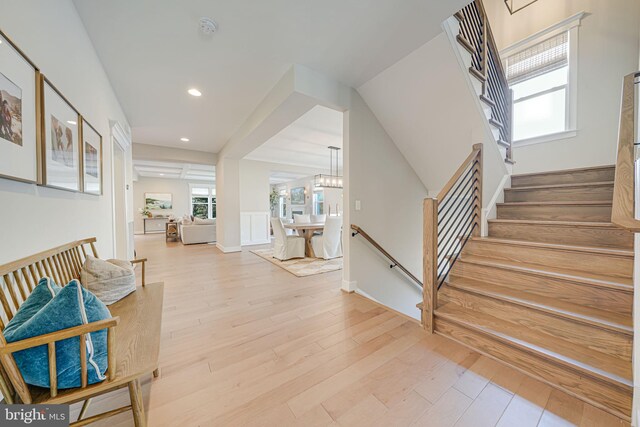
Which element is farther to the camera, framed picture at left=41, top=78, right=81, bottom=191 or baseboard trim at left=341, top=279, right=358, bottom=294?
baseboard trim at left=341, top=279, right=358, bottom=294

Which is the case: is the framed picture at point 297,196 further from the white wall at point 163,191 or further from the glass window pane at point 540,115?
the glass window pane at point 540,115

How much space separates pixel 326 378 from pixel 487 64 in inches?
138

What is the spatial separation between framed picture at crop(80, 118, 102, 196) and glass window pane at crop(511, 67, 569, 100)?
5.55 m

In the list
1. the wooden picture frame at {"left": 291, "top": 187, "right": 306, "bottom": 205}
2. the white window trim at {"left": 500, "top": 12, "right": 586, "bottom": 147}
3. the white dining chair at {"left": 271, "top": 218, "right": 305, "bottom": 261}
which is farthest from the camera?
the wooden picture frame at {"left": 291, "top": 187, "right": 306, "bottom": 205}

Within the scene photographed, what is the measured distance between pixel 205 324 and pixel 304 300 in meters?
1.01

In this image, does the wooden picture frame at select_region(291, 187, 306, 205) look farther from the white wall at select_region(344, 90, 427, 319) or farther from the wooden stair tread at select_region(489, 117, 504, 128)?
the wooden stair tread at select_region(489, 117, 504, 128)

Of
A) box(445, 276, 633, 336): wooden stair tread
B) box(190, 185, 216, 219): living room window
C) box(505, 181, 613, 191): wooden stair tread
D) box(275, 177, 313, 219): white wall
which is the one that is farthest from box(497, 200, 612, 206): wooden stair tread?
box(190, 185, 216, 219): living room window

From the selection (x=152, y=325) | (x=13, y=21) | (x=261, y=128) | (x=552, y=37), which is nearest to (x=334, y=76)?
(x=261, y=128)

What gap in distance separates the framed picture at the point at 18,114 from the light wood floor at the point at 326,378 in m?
1.26

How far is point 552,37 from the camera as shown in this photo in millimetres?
3340

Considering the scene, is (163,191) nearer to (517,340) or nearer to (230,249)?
(230,249)

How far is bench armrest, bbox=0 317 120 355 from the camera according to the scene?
2.36ft

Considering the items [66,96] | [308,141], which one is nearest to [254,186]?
[308,141]

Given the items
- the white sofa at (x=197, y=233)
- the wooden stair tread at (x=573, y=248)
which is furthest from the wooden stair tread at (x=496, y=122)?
the white sofa at (x=197, y=233)
